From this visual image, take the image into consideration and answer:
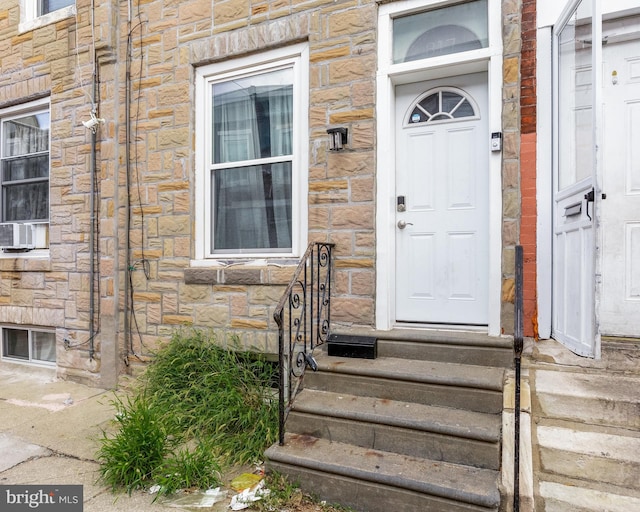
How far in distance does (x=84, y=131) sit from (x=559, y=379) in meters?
4.91

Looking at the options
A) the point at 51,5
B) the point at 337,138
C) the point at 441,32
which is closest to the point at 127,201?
the point at 337,138

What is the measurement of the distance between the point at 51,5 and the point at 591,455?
6.66 meters

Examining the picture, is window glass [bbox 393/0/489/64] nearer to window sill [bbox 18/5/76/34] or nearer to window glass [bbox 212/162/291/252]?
window glass [bbox 212/162/291/252]

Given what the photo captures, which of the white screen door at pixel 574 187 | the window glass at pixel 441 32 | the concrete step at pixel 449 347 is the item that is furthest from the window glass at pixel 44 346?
the white screen door at pixel 574 187

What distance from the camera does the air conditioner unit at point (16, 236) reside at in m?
4.83

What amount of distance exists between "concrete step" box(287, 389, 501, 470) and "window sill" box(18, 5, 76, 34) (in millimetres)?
4875

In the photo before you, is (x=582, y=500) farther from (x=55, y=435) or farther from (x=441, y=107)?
(x=55, y=435)

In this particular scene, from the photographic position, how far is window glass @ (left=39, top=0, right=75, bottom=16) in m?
4.93

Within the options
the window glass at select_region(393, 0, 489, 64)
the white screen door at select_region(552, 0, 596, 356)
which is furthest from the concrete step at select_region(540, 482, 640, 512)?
the window glass at select_region(393, 0, 489, 64)

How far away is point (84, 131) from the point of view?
4555 mm

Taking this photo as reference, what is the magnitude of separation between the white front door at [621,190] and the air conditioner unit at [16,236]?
224 inches

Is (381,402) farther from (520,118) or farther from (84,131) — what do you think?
(84,131)

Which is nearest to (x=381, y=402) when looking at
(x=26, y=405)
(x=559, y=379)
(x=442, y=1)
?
(x=559, y=379)

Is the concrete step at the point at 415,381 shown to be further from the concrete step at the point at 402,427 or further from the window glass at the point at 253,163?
the window glass at the point at 253,163
